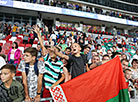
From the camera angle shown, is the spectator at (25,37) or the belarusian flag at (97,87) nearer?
the belarusian flag at (97,87)

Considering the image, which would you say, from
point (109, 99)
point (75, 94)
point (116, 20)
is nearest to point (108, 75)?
point (109, 99)

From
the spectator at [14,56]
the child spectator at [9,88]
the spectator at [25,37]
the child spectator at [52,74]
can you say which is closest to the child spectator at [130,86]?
the child spectator at [52,74]

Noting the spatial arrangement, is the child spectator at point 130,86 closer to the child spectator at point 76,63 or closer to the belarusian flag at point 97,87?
the belarusian flag at point 97,87

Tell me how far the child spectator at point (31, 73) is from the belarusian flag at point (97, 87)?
1.62 feet

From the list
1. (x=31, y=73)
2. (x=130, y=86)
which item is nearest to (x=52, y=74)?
(x=31, y=73)

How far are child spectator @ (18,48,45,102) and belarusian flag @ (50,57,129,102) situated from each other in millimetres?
493

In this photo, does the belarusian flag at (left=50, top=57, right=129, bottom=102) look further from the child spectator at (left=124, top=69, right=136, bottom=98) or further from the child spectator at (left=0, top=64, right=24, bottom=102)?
the child spectator at (left=124, top=69, right=136, bottom=98)

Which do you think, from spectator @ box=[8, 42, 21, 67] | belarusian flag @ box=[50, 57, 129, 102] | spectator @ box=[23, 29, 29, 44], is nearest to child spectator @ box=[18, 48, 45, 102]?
belarusian flag @ box=[50, 57, 129, 102]

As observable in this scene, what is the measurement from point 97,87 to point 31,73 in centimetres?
133

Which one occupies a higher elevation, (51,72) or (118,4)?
(118,4)

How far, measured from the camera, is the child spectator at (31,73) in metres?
2.19

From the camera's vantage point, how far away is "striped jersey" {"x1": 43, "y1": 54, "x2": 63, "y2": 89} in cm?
245

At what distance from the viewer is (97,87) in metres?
2.12

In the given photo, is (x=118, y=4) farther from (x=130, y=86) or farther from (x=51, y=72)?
(x=51, y=72)
